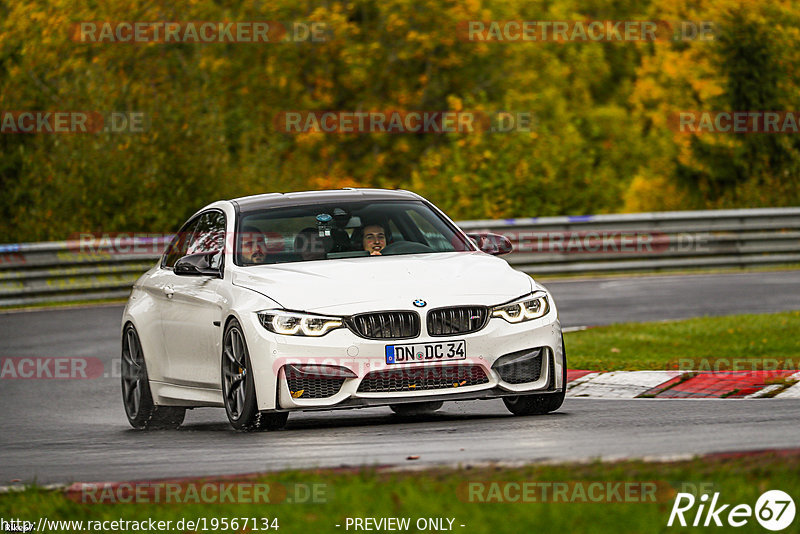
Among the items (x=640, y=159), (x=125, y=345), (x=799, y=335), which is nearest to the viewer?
(x=125, y=345)

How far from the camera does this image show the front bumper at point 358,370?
9914 mm

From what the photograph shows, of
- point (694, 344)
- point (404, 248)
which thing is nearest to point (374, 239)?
point (404, 248)

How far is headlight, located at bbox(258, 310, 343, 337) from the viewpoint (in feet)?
32.6

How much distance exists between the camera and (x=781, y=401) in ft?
35.5

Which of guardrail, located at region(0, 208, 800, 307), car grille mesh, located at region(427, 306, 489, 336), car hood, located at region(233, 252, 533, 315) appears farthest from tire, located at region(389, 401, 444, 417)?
guardrail, located at region(0, 208, 800, 307)

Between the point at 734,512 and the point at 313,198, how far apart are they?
6.01 meters

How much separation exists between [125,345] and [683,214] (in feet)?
54.3

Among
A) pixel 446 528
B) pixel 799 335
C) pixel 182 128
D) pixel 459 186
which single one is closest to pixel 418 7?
pixel 459 186

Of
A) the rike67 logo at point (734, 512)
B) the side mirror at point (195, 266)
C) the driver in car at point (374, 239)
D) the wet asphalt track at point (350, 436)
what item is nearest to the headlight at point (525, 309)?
the wet asphalt track at point (350, 436)

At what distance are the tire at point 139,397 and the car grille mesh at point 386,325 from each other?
111 inches

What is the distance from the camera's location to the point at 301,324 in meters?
9.97

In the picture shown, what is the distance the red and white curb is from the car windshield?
6.43ft

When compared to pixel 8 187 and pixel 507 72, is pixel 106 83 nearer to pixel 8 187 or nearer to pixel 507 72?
pixel 8 187

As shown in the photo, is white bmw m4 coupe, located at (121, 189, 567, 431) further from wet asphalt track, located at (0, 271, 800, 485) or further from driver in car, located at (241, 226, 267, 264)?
wet asphalt track, located at (0, 271, 800, 485)
